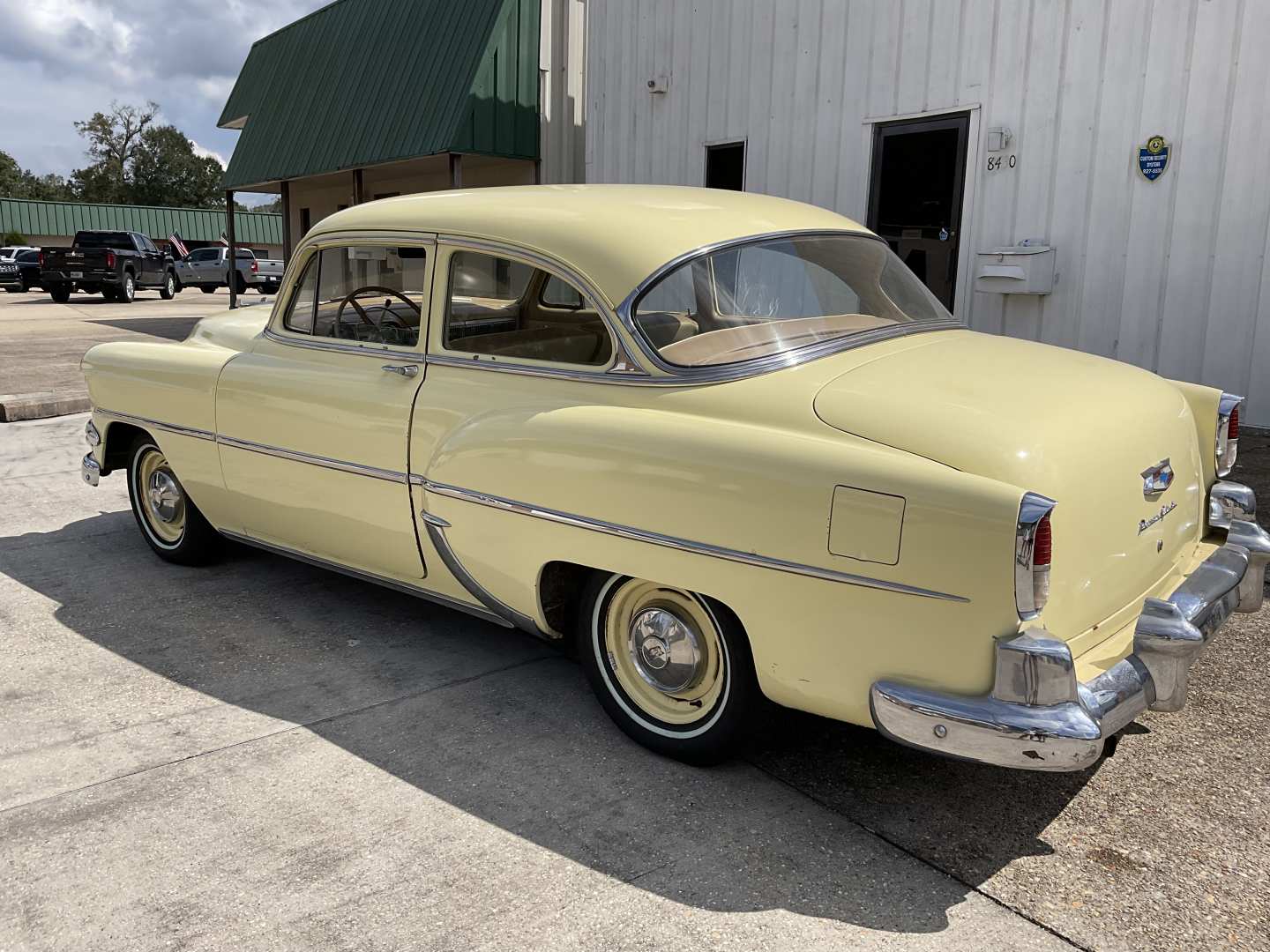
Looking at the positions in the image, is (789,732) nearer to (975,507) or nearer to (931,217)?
(975,507)

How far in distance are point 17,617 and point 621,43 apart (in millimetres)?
8995

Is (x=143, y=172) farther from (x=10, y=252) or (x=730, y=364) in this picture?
(x=730, y=364)

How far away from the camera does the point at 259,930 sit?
8.17 feet

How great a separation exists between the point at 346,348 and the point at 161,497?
5.48 feet

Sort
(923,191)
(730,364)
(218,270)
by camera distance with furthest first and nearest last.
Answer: (218,270) → (923,191) → (730,364)

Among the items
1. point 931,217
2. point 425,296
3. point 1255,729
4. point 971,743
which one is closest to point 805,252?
point 425,296

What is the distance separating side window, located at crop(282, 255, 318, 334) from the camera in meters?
4.45

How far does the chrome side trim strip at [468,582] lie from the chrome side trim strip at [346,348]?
60cm

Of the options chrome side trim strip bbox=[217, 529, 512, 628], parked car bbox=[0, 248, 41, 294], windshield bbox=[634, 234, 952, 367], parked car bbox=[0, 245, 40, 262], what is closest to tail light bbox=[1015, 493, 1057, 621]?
windshield bbox=[634, 234, 952, 367]

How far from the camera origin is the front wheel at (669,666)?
3.08m

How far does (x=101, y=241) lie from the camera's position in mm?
29078

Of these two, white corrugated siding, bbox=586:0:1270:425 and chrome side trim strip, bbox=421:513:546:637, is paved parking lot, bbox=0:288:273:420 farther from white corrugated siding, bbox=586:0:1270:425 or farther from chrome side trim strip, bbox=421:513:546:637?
white corrugated siding, bbox=586:0:1270:425

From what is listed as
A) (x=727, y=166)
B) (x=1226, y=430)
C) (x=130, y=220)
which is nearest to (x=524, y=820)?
(x=1226, y=430)

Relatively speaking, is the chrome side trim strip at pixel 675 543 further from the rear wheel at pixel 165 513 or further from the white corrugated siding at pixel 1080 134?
the white corrugated siding at pixel 1080 134
